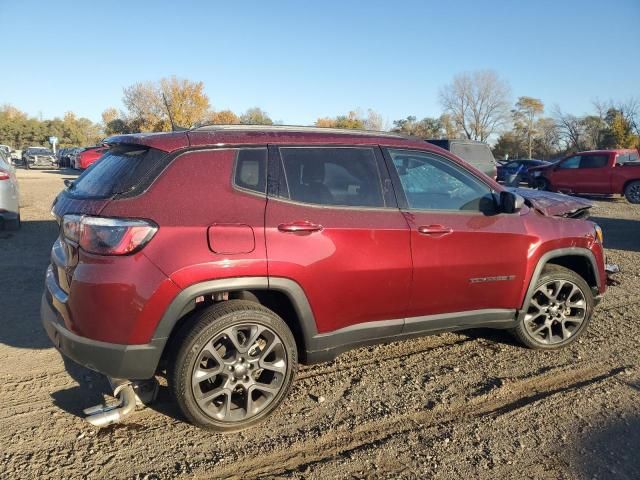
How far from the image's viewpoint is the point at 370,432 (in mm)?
3020

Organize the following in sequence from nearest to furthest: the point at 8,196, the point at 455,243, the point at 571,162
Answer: the point at 455,243
the point at 8,196
the point at 571,162

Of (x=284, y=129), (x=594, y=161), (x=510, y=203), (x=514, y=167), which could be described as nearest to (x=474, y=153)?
(x=510, y=203)

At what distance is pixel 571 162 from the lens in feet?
60.3

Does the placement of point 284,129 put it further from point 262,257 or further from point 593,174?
point 593,174

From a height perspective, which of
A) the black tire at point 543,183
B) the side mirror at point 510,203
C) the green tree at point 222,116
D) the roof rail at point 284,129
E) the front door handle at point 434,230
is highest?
the green tree at point 222,116

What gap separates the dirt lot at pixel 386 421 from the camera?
2684 mm

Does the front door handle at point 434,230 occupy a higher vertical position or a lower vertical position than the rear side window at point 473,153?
lower

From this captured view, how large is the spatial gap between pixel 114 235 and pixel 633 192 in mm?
18882

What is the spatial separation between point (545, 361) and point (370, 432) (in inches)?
72.6

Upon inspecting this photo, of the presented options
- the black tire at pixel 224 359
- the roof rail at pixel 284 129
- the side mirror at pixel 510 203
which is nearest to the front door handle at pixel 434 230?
the side mirror at pixel 510 203

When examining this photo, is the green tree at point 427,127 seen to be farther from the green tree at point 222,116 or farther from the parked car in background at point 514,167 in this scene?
the parked car in background at point 514,167

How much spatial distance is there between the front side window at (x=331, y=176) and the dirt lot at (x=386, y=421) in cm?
139

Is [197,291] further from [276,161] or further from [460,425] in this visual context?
[460,425]

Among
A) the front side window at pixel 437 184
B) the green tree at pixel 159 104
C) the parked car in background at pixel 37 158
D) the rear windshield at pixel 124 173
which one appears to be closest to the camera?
the rear windshield at pixel 124 173
